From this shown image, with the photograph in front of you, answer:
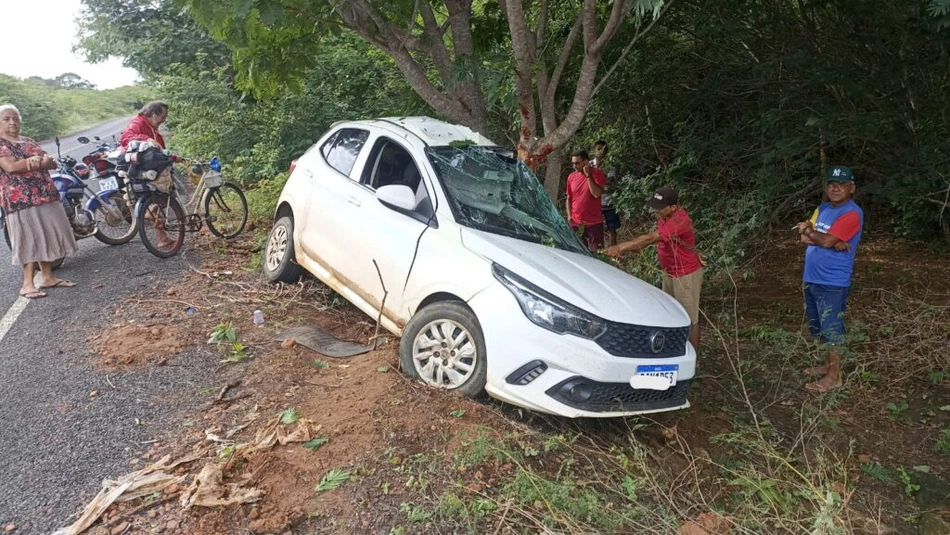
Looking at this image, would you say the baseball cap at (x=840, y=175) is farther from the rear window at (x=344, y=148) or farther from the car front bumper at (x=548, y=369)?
the rear window at (x=344, y=148)

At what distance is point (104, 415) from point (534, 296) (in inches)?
106

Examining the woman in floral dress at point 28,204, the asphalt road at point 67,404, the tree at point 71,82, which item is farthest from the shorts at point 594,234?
the tree at point 71,82

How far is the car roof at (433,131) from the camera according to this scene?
5.11 metres

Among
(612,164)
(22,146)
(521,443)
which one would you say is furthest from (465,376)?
(612,164)

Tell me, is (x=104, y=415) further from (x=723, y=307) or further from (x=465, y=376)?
(x=723, y=307)

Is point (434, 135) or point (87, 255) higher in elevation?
point (434, 135)

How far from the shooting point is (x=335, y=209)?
521 centimetres

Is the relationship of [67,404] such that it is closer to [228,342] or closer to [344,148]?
[228,342]

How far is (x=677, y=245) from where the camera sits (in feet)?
17.6

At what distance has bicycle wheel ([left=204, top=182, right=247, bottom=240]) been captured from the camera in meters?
7.73

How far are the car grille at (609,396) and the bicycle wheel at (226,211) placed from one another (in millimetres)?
5579

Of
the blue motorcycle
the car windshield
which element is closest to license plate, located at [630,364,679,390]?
the car windshield

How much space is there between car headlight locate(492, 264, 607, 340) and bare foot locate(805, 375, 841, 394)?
250cm

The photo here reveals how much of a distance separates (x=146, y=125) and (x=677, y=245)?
233 inches
